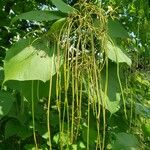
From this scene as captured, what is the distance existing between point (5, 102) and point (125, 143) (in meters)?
0.36

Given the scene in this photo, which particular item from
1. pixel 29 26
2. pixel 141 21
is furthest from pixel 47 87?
pixel 29 26

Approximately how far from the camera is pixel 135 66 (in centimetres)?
129

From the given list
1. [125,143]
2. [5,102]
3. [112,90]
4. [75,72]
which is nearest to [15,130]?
[5,102]

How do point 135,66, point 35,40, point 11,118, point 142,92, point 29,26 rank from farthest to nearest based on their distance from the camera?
point 29,26 < point 142,92 < point 11,118 < point 135,66 < point 35,40

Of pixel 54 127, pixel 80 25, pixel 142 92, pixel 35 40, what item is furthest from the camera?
pixel 142 92

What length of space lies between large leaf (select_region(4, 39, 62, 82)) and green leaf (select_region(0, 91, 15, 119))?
259mm

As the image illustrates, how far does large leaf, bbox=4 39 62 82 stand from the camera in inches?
35.5

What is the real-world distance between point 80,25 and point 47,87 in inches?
8.6

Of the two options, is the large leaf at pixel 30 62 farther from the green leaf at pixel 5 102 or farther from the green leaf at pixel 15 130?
the green leaf at pixel 15 130

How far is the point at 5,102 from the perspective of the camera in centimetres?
119

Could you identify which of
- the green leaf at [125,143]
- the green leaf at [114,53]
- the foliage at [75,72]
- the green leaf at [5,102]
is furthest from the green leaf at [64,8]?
the green leaf at [125,143]

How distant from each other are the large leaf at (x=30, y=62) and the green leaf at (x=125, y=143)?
0.40 meters

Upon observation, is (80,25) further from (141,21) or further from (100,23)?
(141,21)

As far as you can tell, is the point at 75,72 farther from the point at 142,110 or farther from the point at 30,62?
the point at 142,110
